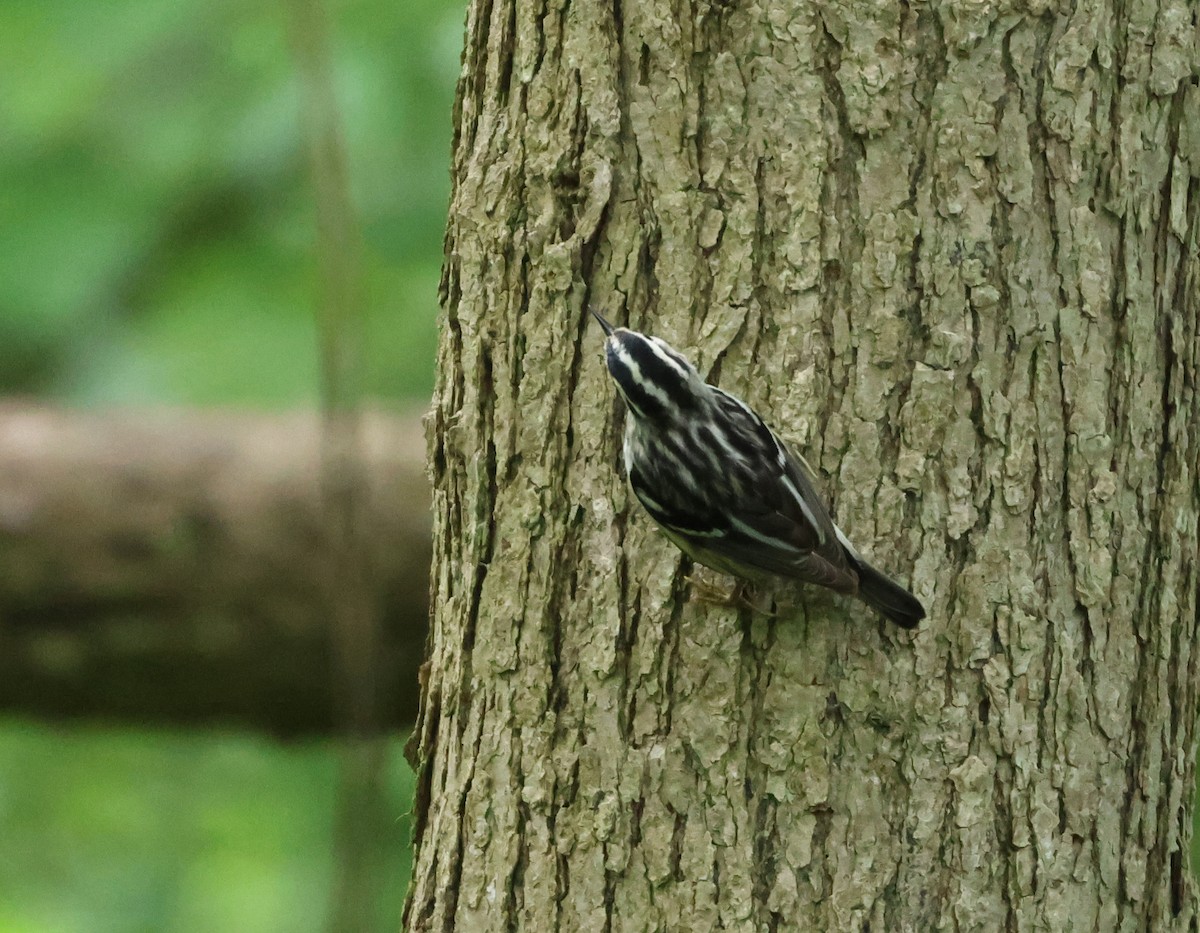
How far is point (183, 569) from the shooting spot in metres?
5.46

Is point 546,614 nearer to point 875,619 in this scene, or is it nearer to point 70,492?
point 875,619

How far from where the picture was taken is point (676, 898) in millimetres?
2633

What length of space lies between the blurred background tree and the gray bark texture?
276 cm

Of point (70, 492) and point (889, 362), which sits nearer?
point (889, 362)

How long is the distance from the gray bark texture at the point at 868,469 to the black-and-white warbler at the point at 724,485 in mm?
62

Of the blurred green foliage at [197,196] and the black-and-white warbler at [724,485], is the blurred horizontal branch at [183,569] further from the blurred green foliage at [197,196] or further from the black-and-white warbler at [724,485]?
Result: the black-and-white warbler at [724,485]

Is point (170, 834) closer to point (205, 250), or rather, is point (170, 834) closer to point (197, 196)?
point (205, 250)

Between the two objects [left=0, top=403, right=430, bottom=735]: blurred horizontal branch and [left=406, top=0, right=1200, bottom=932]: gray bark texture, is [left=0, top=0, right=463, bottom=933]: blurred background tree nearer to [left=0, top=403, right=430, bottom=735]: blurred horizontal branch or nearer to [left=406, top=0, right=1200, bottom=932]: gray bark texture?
[left=0, top=403, right=430, bottom=735]: blurred horizontal branch

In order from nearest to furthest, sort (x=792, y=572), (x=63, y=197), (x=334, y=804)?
(x=792, y=572) < (x=63, y=197) < (x=334, y=804)

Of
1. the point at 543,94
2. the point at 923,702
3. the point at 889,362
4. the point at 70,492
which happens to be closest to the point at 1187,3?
the point at 889,362

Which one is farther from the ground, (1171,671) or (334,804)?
(1171,671)

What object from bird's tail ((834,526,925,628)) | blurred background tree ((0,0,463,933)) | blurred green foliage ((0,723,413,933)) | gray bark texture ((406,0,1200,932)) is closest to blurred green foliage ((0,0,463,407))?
blurred background tree ((0,0,463,933))

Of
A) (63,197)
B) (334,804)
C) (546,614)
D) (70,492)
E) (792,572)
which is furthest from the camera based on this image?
(334,804)

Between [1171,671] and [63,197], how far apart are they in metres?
5.24
